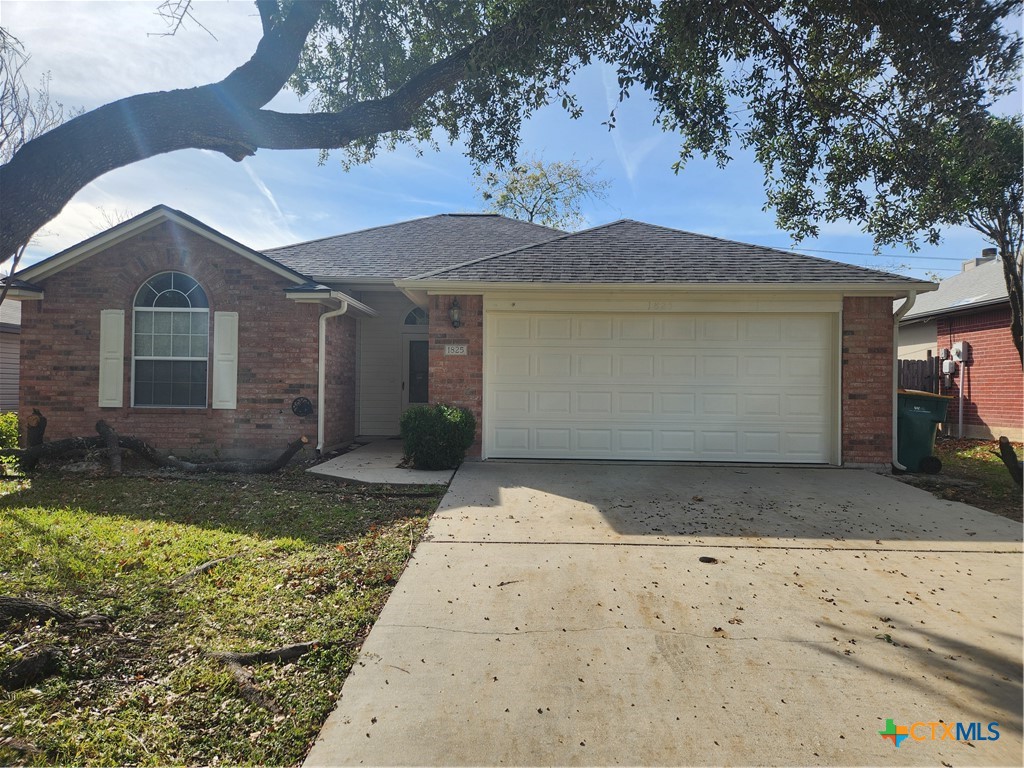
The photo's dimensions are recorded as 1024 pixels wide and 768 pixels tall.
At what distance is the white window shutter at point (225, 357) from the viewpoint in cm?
865

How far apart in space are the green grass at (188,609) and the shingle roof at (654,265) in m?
4.05

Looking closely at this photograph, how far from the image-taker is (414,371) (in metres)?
11.3

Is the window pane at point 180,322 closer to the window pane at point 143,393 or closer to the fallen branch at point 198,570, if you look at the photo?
the window pane at point 143,393

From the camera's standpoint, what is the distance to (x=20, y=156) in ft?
10.5

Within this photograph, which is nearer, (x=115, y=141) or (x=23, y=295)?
(x=115, y=141)

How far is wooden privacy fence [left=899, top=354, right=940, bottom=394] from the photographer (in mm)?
14328

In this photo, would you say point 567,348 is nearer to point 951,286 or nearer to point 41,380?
point 41,380

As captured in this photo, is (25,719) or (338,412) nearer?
(25,719)

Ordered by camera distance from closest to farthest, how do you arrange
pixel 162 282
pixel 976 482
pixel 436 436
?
pixel 976 482, pixel 436 436, pixel 162 282

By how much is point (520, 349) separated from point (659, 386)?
7.73 feet

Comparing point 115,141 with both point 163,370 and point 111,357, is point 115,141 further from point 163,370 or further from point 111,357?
point 111,357

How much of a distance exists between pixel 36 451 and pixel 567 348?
8000 millimetres

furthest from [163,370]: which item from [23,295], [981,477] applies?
[981,477]

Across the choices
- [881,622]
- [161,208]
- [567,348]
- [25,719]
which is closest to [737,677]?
[881,622]
